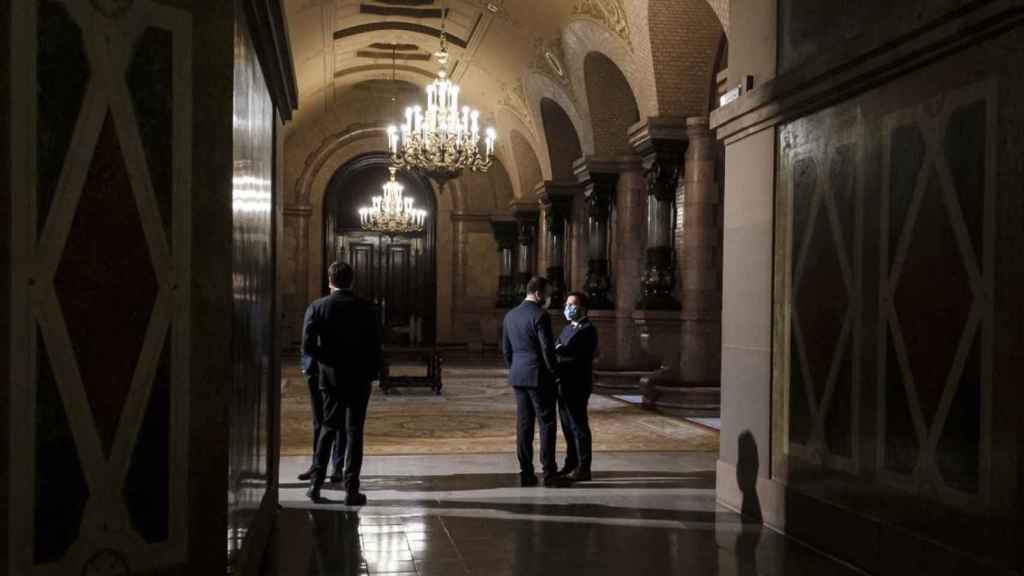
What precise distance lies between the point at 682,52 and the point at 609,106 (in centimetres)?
295

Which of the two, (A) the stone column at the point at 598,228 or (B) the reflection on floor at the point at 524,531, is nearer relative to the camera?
(B) the reflection on floor at the point at 524,531

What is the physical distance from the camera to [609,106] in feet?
46.6

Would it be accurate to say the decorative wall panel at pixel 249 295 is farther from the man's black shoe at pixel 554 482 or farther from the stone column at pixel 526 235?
the stone column at pixel 526 235

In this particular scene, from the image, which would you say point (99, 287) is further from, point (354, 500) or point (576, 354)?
point (576, 354)

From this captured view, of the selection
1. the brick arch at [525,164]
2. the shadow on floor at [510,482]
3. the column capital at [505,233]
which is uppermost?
the brick arch at [525,164]

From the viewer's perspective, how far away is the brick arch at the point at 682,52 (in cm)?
1085

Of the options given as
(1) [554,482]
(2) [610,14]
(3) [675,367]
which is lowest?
(1) [554,482]

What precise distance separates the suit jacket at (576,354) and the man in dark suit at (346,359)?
58.4 inches

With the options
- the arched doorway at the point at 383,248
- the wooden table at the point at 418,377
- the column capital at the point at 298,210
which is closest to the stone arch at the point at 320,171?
the column capital at the point at 298,210

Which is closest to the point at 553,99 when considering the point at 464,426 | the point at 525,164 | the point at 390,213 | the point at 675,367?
the point at 525,164

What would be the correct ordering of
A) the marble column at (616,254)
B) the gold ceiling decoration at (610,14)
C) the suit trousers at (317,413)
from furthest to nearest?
the marble column at (616,254) < the gold ceiling decoration at (610,14) < the suit trousers at (317,413)

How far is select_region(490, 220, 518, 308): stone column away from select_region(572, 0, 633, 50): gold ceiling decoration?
11.2 meters

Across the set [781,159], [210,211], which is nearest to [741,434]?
[781,159]

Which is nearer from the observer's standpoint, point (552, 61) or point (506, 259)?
point (552, 61)
